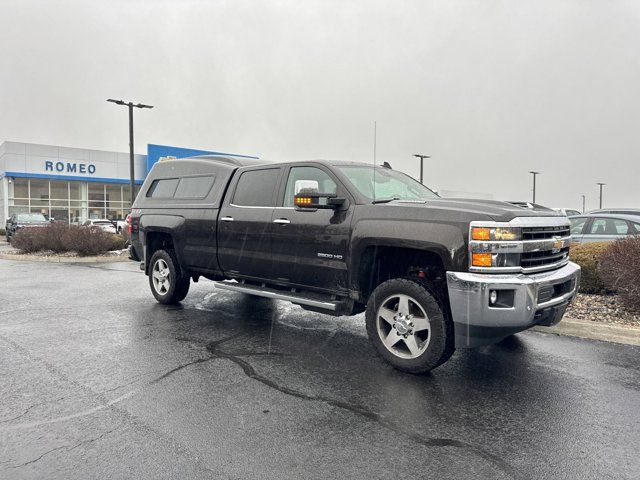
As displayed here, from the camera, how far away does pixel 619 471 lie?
2875mm

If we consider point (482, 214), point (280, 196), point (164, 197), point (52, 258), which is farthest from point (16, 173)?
point (482, 214)

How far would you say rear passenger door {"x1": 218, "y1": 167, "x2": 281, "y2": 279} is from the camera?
5.95 meters

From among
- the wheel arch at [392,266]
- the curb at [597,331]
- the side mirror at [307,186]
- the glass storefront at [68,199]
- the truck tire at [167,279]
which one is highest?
the glass storefront at [68,199]

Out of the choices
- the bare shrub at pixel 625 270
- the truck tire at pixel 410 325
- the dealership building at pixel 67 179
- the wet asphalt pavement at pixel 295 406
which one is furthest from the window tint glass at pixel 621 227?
the dealership building at pixel 67 179

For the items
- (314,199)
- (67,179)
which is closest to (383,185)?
(314,199)

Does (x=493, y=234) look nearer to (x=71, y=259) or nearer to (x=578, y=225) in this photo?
(x=578, y=225)

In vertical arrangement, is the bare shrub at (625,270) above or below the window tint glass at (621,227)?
below

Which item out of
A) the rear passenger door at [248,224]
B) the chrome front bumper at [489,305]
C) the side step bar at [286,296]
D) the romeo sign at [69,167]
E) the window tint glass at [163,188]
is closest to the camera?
the chrome front bumper at [489,305]

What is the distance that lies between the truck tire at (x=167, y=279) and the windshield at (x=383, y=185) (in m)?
3.32

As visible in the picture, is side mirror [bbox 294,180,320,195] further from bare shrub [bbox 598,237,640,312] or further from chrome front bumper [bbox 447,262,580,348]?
bare shrub [bbox 598,237,640,312]

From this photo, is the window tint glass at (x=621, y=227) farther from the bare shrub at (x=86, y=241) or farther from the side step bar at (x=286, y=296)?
the bare shrub at (x=86, y=241)

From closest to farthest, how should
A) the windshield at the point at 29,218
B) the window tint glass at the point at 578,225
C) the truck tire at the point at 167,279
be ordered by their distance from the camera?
the truck tire at the point at 167,279, the window tint glass at the point at 578,225, the windshield at the point at 29,218

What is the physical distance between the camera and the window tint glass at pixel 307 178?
5.55 metres

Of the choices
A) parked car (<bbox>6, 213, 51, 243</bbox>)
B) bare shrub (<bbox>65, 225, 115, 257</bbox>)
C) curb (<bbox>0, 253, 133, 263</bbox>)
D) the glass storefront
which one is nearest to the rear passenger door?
curb (<bbox>0, 253, 133, 263</bbox>)
